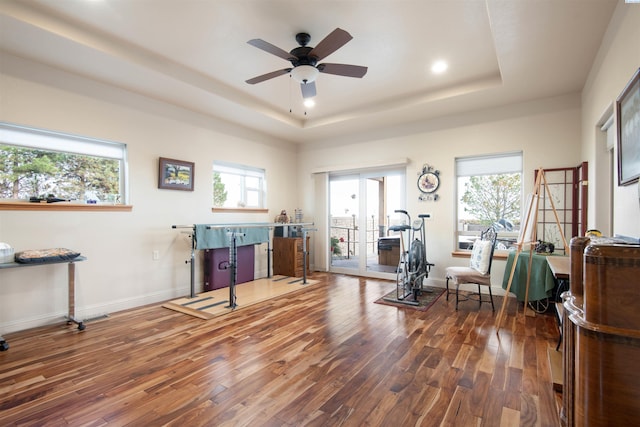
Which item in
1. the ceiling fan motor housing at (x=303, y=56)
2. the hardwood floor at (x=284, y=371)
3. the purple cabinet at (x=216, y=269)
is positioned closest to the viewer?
the hardwood floor at (x=284, y=371)

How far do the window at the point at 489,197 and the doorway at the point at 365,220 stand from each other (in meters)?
1.04

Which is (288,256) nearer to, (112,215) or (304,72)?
(112,215)

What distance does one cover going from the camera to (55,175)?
3371mm

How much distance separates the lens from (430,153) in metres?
5.01

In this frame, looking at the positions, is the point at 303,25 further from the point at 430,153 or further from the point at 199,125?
the point at 430,153

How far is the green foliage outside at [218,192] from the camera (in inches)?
199

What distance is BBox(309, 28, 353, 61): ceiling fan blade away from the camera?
2347 millimetres

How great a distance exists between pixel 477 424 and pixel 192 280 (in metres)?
3.77

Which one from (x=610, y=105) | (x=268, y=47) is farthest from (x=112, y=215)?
(x=610, y=105)

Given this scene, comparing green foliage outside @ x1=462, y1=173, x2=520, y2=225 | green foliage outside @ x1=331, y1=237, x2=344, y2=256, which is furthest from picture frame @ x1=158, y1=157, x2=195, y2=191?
green foliage outside @ x1=462, y1=173, x2=520, y2=225

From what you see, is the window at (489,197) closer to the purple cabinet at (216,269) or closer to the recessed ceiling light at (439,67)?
the recessed ceiling light at (439,67)

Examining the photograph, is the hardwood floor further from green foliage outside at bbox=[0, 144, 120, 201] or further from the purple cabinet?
green foliage outside at bbox=[0, 144, 120, 201]

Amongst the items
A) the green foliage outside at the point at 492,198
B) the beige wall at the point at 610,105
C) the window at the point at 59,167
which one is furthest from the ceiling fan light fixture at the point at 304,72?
the green foliage outside at the point at 492,198

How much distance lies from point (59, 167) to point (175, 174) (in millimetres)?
1288
